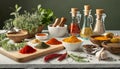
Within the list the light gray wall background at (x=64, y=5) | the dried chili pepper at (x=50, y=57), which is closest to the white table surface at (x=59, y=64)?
the dried chili pepper at (x=50, y=57)

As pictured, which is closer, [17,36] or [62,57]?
[62,57]

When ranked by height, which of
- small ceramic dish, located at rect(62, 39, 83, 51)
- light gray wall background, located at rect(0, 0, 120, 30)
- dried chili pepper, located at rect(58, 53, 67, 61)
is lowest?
dried chili pepper, located at rect(58, 53, 67, 61)

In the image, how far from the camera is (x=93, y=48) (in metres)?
1.59

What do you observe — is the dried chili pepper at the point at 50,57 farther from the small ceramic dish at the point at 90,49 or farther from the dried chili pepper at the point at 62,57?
the small ceramic dish at the point at 90,49

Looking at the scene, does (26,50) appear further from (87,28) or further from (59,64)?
(87,28)

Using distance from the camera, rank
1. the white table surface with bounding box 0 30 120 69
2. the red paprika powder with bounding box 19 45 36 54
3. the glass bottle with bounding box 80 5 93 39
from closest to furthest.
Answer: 1. the white table surface with bounding box 0 30 120 69
2. the red paprika powder with bounding box 19 45 36 54
3. the glass bottle with bounding box 80 5 93 39

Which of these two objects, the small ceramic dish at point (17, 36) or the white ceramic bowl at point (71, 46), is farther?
A: the small ceramic dish at point (17, 36)

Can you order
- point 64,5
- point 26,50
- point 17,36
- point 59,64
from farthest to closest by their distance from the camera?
point 64,5, point 17,36, point 26,50, point 59,64

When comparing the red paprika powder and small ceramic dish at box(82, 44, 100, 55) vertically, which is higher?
the red paprika powder

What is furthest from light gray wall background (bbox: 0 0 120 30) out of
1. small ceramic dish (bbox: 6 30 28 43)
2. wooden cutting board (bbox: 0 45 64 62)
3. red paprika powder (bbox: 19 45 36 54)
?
red paprika powder (bbox: 19 45 36 54)

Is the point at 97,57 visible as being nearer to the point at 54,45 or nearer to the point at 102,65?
the point at 102,65

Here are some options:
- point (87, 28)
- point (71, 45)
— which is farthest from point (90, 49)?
point (87, 28)

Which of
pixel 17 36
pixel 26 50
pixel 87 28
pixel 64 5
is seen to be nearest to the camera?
pixel 26 50

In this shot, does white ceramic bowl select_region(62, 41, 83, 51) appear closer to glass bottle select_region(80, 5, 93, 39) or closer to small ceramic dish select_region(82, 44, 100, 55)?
small ceramic dish select_region(82, 44, 100, 55)
